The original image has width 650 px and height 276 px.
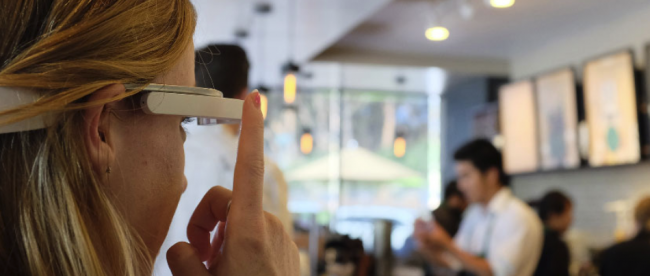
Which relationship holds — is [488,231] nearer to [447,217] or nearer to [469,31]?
[447,217]

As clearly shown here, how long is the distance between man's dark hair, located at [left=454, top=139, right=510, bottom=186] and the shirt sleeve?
0.45 metres

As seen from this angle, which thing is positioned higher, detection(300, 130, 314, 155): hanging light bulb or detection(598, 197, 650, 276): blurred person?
detection(300, 130, 314, 155): hanging light bulb

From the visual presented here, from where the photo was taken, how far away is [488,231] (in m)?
3.44

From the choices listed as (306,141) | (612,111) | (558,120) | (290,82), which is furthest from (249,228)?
(306,141)

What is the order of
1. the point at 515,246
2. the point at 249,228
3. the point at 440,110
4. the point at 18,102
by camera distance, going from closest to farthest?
the point at 18,102 → the point at 249,228 → the point at 515,246 → the point at 440,110

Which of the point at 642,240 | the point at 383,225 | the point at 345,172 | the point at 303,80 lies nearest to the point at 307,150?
the point at 303,80

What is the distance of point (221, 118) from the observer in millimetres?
662

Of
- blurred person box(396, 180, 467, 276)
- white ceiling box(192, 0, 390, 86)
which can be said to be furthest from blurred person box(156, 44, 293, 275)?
white ceiling box(192, 0, 390, 86)

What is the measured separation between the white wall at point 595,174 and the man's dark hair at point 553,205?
672 mm

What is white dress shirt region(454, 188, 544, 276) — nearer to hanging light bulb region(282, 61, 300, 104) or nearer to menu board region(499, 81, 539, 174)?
hanging light bulb region(282, 61, 300, 104)

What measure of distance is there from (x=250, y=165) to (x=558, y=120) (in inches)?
216

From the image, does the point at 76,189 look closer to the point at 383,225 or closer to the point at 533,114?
the point at 383,225

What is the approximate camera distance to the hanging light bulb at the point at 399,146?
9.00 m

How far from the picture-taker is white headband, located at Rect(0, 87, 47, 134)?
505 mm
